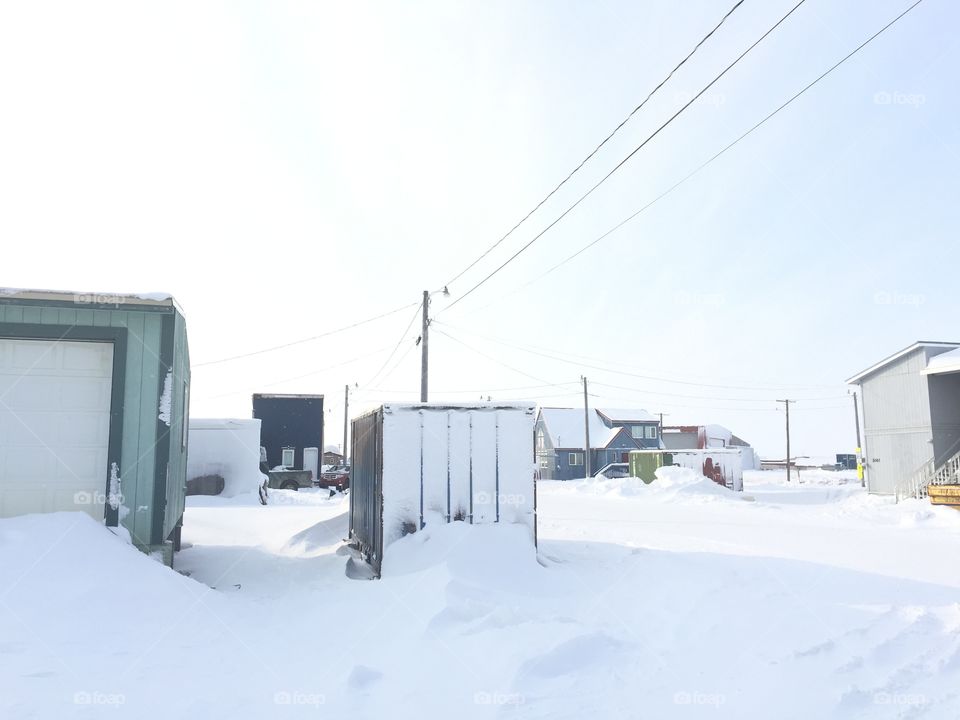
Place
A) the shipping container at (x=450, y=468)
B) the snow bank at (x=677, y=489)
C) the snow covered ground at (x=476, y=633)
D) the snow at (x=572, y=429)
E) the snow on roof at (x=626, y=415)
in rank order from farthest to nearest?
the snow on roof at (x=626, y=415)
the snow at (x=572, y=429)
the snow bank at (x=677, y=489)
the shipping container at (x=450, y=468)
the snow covered ground at (x=476, y=633)

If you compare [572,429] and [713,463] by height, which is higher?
[572,429]

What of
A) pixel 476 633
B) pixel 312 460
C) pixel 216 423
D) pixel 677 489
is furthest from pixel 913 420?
pixel 312 460

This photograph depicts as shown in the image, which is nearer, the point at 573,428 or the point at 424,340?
the point at 424,340

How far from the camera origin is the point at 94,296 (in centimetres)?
880

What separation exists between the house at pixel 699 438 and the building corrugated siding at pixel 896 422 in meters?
53.0

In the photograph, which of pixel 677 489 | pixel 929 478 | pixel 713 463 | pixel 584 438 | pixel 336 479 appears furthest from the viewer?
pixel 584 438

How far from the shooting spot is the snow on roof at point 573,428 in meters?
Result: 58.0

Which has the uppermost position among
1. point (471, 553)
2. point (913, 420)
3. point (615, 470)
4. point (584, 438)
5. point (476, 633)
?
point (913, 420)

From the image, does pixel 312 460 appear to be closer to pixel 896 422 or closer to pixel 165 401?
pixel 896 422

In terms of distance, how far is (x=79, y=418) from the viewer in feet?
28.8

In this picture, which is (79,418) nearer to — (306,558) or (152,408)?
(152,408)

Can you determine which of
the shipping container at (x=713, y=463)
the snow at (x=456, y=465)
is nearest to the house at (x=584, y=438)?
the shipping container at (x=713, y=463)

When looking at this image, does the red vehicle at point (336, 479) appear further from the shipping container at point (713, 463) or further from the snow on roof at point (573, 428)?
the snow on roof at point (573, 428)

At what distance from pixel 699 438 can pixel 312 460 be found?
5359 centimetres
